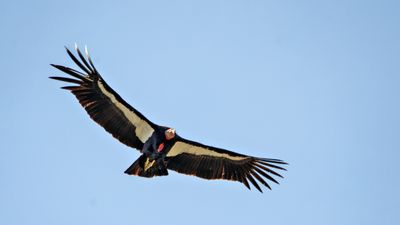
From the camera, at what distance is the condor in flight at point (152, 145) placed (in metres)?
24.9

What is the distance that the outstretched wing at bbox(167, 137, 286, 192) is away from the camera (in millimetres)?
26672

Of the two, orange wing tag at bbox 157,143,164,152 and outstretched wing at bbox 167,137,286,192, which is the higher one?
outstretched wing at bbox 167,137,286,192

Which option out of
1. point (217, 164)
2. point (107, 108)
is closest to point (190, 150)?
point (217, 164)

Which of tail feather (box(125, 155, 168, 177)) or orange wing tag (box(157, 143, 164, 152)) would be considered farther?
orange wing tag (box(157, 143, 164, 152))

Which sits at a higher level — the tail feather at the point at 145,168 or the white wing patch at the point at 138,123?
the white wing patch at the point at 138,123

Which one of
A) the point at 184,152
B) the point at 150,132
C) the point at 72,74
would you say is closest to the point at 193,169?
the point at 184,152

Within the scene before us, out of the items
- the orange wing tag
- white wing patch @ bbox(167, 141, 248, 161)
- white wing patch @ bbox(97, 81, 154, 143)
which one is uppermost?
white wing patch @ bbox(167, 141, 248, 161)

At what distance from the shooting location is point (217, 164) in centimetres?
2717

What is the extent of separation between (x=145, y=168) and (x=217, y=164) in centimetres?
350

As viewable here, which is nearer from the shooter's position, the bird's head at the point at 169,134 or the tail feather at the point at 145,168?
the tail feather at the point at 145,168

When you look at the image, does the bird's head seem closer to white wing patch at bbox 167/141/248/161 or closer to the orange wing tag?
the orange wing tag

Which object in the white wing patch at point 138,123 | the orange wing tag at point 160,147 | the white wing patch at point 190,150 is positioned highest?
the white wing patch at point 190,150

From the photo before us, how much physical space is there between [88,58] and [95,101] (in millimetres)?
1843

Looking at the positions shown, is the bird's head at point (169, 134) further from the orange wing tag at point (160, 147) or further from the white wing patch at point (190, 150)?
the white wing patch at point (190, 150)
